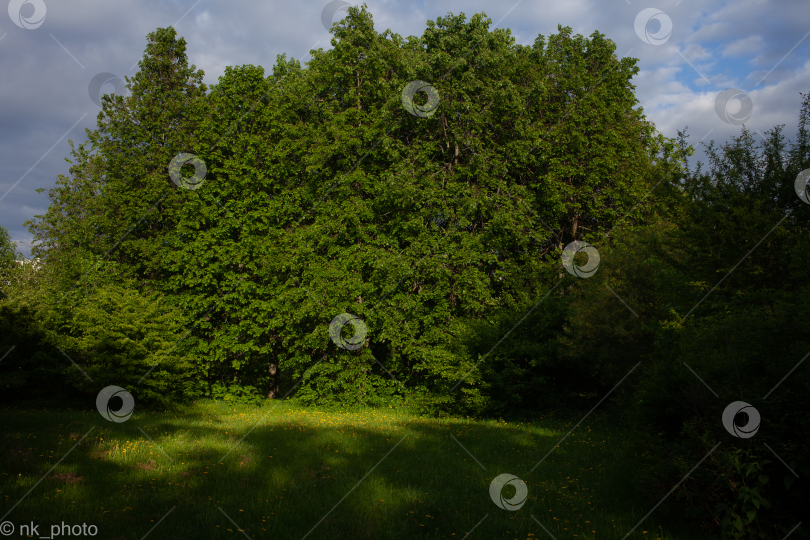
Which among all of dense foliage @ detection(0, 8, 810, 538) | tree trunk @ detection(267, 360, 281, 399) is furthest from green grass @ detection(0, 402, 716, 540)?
tree trunk @ detection(267, 360, 281, 399)

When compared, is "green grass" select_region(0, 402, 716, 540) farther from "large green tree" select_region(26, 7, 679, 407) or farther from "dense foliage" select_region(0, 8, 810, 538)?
"large green tree" select_region(26, 7, 679, 407)

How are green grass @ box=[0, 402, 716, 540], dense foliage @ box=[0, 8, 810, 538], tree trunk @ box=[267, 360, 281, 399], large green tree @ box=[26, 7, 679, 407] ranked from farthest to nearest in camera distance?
tree trunk @ box=[267, 360, 281, 399], large green tree @ box=[26, 7, 679, 407], dense foliage @ box=[0, 8, 810, 538], green grass @ box=[0, 402, 716, 540]

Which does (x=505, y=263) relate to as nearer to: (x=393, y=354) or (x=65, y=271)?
(x=393, y=354)

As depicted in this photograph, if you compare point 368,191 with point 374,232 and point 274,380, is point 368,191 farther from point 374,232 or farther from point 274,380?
point 274,380

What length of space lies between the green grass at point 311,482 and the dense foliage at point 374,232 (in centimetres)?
365

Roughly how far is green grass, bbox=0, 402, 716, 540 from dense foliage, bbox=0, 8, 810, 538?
3647 mm

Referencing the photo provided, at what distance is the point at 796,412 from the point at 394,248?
15.3 metres

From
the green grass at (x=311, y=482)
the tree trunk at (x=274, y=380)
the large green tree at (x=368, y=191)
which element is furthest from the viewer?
the tree trunk at (x=274, y=380)

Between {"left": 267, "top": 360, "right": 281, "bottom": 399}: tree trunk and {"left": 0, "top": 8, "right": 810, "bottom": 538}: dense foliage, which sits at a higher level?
{"left": 0, "top": 8, "right": 810, "bottom": 538}: dense foliage

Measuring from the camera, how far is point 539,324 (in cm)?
1532

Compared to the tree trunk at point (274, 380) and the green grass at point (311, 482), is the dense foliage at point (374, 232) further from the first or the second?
the green grass at point (311, 482)

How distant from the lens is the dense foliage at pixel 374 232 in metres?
15.1

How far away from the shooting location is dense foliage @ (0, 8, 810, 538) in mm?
15125

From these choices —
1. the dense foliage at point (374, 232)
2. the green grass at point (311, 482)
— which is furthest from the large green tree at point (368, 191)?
the green grass at point (311, 482)
